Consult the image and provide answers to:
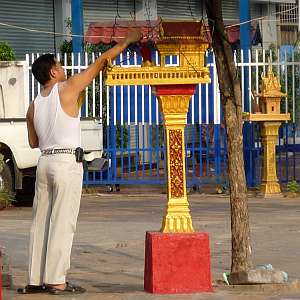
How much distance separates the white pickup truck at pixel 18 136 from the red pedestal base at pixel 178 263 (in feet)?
25.0

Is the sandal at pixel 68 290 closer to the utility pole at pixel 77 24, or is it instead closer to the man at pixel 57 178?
the man at pixel 57 178

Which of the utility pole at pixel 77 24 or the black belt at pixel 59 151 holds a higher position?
the utility pole at pixel 77 24

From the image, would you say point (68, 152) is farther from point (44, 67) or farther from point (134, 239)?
point (134, 239)

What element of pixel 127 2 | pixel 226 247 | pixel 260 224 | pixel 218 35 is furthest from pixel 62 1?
pixel 218 35

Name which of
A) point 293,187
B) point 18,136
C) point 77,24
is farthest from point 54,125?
point 77,24

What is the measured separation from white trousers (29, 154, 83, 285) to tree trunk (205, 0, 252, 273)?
4.68ft

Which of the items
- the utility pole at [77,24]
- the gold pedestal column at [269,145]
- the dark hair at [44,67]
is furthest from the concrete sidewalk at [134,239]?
the utility pole at [77,24]

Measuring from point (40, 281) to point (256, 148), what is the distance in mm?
10265

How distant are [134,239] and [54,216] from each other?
420cm

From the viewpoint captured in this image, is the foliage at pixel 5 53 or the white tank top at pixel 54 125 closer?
the white tank top at pixel 54 125

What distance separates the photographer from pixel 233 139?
365 inches

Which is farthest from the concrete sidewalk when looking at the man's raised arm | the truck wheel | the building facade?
the building facade

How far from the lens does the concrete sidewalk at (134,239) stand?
9.12m

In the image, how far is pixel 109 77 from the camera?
8875mm
